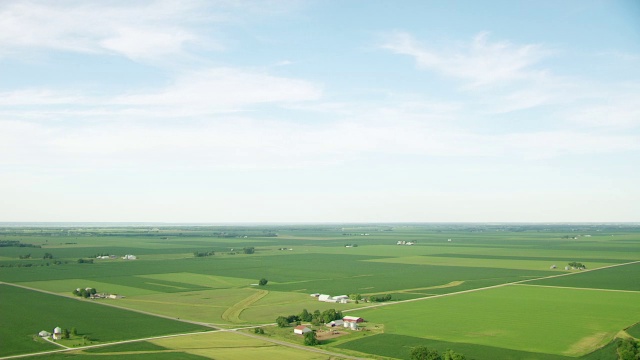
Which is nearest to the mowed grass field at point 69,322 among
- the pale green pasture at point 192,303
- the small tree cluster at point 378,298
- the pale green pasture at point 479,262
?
the pale green pasture at point 192,303

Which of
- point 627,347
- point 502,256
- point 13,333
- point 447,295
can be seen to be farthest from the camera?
point 502,256

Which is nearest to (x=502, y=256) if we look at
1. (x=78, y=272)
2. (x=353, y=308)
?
(x=353, y=308)

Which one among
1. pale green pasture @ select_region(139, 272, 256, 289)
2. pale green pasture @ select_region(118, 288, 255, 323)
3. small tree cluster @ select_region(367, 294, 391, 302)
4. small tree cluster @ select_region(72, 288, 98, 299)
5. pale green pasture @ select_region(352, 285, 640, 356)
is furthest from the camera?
pale green pasture @ select_region(139, 272, 256, 289)

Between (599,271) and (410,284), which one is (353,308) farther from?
(599,271)

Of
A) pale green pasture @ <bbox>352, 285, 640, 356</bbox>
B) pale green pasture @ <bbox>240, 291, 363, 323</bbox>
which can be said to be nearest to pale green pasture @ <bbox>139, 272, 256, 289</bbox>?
pale green pasture @ <bbox>240, 291, 363, 323</bbox>

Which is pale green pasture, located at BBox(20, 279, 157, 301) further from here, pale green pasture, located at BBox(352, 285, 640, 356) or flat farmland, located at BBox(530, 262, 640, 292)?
flat farmland, located at BBox(530, 262, 640, 292)

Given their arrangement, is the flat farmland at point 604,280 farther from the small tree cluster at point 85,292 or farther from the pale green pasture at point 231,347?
the small tree cluster at point 85,292
